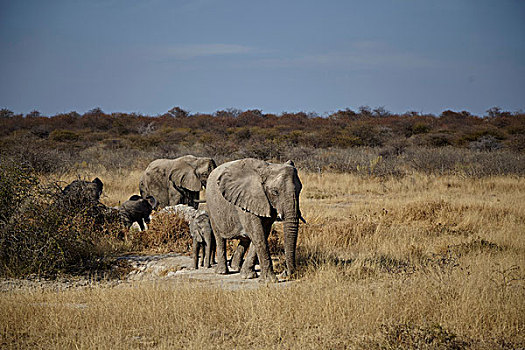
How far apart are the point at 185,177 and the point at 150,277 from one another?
4580 millimetres

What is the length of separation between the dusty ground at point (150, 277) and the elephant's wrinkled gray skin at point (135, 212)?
1770 millimetres

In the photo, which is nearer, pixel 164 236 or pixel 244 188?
pixel 244 188

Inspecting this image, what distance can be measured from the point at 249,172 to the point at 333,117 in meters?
57.3

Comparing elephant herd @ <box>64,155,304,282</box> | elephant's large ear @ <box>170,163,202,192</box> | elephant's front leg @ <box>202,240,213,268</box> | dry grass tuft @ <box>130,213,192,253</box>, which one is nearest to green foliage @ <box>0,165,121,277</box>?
dry grass tuft @ <box>130,213,192,253</box>

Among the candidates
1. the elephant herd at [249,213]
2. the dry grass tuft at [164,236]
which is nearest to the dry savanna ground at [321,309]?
the elephant herd at [249,213]

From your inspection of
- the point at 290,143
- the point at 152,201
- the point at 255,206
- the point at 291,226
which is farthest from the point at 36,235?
the point at 290,143

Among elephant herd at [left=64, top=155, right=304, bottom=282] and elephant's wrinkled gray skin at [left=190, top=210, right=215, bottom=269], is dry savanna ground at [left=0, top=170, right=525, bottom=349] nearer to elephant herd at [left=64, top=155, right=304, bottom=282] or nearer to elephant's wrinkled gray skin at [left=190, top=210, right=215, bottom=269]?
elephant herd at [left=64, top=155, right=304, bottom=282]

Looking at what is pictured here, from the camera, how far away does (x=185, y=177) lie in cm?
1329

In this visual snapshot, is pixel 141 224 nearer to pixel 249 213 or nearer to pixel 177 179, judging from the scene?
pixel 177 179

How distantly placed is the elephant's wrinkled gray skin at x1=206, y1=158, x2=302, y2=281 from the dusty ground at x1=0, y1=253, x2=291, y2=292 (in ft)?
1.04

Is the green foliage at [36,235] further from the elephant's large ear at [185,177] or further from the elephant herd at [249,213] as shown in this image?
the elephant's large ear at [185,177]

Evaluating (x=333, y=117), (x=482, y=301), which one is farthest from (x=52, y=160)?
(x=333, y=117)

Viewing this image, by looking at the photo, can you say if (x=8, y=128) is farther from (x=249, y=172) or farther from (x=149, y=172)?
(x=249, y=172)

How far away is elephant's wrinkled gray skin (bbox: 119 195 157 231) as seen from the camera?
461 inches
